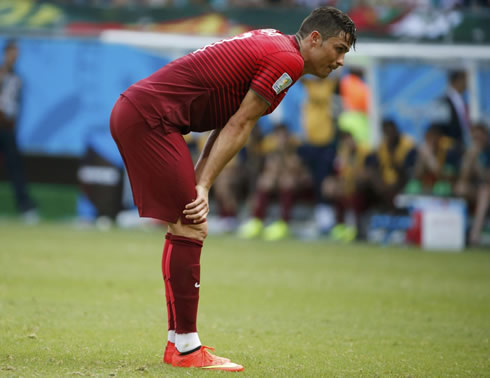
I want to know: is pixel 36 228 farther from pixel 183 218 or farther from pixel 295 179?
pixel 183 218

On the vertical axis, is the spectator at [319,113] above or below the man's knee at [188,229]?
above

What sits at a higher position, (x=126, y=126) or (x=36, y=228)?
(x=126, y=126)

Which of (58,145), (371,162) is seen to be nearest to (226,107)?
(371,162)

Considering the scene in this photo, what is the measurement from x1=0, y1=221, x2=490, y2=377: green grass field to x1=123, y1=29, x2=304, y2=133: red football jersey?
136cm

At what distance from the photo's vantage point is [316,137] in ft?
51.7

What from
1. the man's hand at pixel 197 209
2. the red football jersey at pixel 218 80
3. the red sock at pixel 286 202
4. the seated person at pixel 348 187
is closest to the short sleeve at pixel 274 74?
the red football jersey at pixel 218 80

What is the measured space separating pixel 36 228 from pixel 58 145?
281 centimetres

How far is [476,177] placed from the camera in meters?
12.9

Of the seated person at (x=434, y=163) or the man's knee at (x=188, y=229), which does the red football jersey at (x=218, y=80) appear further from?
the seated person at (x=434, y=163)

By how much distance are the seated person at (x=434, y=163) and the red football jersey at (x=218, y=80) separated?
8953mm

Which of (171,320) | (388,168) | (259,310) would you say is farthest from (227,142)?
(388,168)

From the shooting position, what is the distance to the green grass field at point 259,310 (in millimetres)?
4676

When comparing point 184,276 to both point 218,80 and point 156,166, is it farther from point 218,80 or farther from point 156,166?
point 218,80

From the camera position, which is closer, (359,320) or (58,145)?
(359,320)
